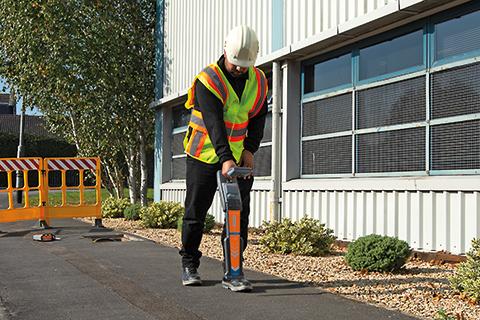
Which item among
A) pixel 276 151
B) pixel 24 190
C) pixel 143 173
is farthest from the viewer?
pixel 143 173

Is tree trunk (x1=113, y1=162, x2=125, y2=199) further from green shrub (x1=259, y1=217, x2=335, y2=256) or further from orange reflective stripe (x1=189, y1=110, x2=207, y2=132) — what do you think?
orange reflective stripe (x1=189, y1=110, x2=207, y2=132)

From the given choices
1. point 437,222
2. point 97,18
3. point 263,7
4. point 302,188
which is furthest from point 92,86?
point 437,222

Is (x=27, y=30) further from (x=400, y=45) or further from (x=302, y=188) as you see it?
(x=400, y=45)

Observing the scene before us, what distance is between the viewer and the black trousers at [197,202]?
16.5 feet

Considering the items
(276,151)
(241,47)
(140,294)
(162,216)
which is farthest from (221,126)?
(162,216)

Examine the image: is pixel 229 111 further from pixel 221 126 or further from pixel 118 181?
pixel 118 181

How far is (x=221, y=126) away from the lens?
4.74 meters

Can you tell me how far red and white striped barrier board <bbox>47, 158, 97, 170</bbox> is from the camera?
11.5 m

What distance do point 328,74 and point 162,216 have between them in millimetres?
4009

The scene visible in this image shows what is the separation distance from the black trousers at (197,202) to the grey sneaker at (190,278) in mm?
41

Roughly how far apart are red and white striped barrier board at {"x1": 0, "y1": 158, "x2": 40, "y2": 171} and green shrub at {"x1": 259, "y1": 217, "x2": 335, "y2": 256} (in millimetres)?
5706

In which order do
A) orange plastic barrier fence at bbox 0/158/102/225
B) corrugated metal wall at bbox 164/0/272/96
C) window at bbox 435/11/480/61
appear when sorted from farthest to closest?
orange plastic barrier fence at bbox 0/158/102/225 < corrugated metal wall at bbox 164/0/272/96 < window at bbox 435/11/480/61

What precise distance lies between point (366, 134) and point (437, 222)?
1.78 meters

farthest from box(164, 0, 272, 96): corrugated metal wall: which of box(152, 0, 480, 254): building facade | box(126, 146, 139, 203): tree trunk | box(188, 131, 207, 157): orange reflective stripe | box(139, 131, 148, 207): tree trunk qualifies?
box(188, 131, 207, 157): orange reflective stripe
